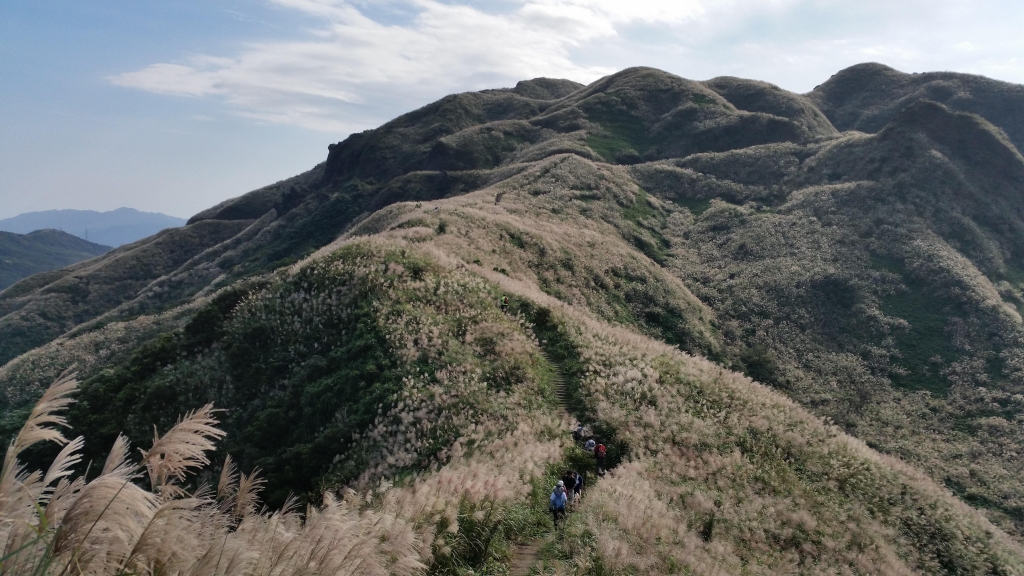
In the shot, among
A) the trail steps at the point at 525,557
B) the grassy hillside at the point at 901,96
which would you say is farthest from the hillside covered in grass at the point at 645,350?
the grassy hillside at the point at 901,96

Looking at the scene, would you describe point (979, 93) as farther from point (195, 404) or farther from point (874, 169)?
point (195, 404)

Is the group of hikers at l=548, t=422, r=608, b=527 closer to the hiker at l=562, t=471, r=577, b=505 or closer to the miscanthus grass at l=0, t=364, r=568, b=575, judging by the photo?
the hiker at l=562, t=471, r=577, b=505

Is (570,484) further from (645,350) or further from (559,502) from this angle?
(645,350)

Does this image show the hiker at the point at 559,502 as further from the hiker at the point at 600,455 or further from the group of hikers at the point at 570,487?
the hiker at the point at 600,455

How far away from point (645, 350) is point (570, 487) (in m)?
13.4

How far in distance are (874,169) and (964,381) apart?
4363 centimetres

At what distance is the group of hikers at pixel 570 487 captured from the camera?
41.4ft

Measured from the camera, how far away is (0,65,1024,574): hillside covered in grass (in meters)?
14.9

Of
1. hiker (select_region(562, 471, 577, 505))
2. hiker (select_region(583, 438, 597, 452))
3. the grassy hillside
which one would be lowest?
hiker (select_region(583, 438, 597, 452))

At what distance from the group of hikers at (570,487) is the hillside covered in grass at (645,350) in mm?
741

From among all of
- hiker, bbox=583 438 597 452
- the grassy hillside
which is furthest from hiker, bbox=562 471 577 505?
the grassy hillside

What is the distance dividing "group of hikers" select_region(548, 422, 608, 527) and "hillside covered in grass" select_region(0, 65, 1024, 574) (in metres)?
0.74

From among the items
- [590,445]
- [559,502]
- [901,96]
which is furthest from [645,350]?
[901,96]

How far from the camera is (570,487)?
45.5 feet
